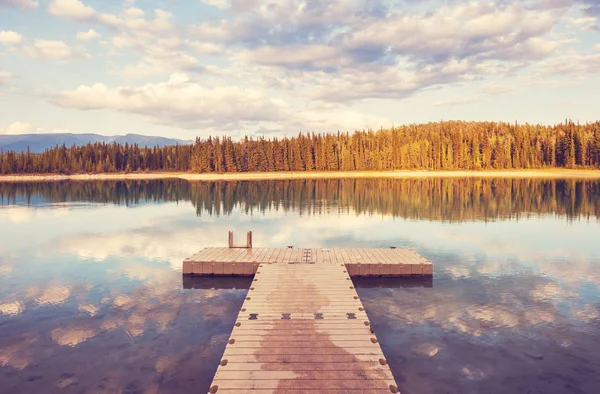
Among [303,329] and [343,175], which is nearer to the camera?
[303,329]

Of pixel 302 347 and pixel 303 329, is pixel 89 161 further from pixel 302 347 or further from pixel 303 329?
pixel 302 347

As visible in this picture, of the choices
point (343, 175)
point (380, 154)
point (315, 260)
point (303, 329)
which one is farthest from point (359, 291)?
point (380, 154)

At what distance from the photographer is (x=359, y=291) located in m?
20.8

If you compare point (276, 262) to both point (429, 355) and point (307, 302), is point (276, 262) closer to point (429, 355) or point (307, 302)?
point (307, 302)

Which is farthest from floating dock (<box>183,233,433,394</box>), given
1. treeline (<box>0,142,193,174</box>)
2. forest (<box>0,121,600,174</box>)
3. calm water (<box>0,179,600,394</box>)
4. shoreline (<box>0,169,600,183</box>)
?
treeline (<box>0,142,193,174</box>)

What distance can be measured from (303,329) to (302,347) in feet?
4.42

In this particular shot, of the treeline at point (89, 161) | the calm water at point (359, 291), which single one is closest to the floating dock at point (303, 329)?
the calm water at point (359, 291)

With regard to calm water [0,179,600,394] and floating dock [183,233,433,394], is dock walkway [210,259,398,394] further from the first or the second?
calm water [0,179,600,394]

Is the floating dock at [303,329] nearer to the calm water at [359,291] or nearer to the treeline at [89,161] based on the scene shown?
the calm water at [359,291]

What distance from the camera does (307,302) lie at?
1616 centimetres

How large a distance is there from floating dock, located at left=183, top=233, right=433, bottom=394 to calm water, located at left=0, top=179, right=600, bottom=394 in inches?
45.3

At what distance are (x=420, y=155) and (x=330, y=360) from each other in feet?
536

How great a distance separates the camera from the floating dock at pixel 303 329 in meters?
10.2

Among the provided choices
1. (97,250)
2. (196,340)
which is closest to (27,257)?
(97,250)
